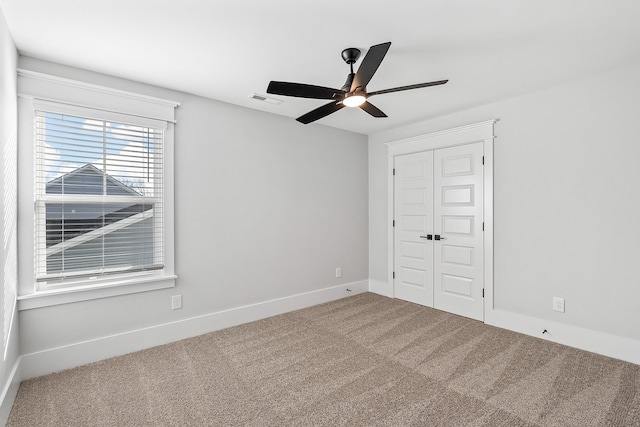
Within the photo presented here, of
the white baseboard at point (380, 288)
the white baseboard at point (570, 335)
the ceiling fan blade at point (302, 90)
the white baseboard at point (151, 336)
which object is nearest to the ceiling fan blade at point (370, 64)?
the ceiling fan blade at point (302, 90)

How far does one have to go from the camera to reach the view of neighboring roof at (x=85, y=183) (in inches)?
99.4

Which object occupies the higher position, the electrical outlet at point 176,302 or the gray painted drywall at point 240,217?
the gray painted drywall at point 240,217

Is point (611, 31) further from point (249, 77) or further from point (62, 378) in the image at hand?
point (62, 378)

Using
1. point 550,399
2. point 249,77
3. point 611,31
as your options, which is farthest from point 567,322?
point 249,77

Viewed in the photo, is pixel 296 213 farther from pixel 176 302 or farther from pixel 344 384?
pixel 344 384

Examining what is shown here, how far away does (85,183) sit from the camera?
8.63ft

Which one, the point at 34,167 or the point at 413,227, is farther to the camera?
the point at 413,227

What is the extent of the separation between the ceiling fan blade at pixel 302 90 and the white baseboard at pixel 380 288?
3.09 metres

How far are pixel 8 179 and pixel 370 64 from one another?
2.45 metres

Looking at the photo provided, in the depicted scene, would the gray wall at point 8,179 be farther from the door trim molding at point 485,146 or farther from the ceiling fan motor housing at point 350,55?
the door trim molding at point 485,146

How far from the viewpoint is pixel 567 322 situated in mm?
2971

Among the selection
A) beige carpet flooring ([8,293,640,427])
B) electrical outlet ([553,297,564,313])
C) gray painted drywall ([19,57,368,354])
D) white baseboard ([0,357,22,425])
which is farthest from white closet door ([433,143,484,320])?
white baseboard ([0,357,22,425])

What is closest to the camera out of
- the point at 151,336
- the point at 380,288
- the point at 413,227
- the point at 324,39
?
the point at 324,39

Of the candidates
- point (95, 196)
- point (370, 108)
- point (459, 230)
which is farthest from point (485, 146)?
point (95, 196)
